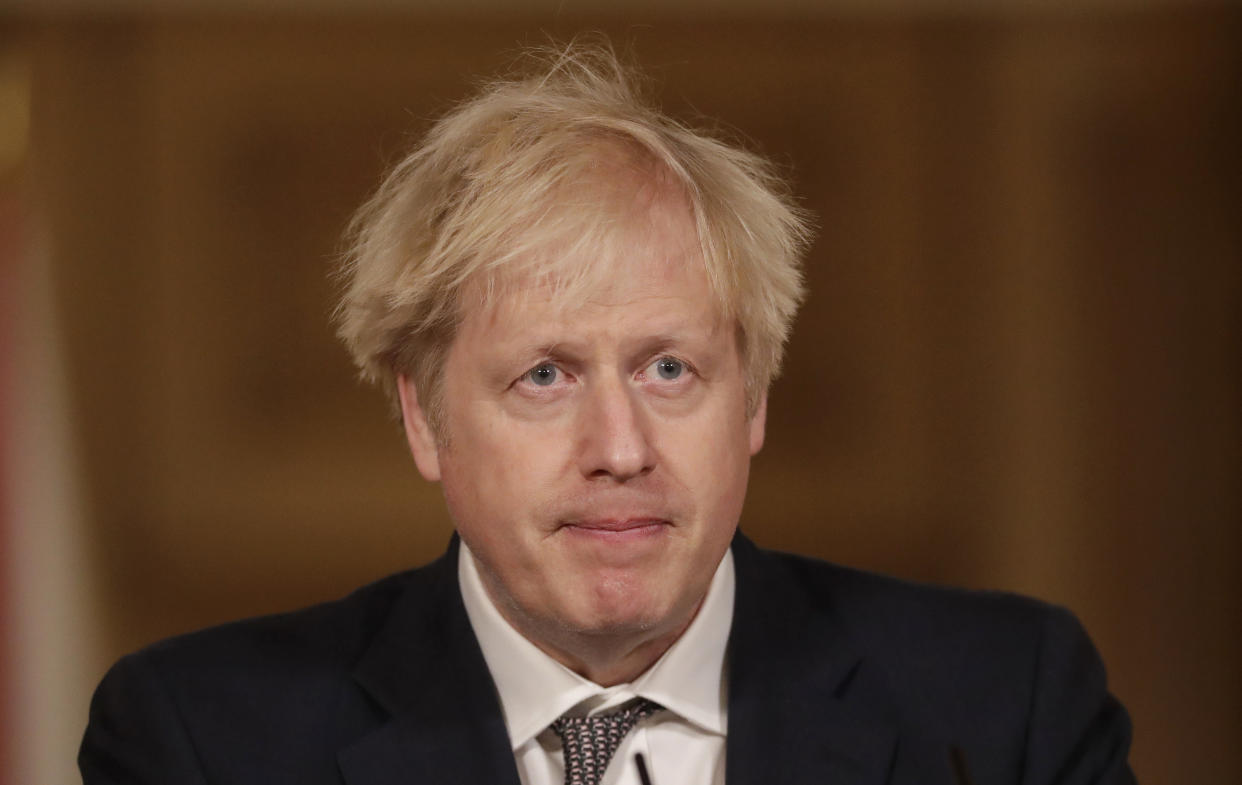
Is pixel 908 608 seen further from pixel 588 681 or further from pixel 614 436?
pixel 614 436

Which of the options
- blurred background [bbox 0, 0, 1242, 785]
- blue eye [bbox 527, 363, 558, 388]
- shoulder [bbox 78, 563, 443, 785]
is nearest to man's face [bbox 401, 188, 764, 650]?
blue eye [bbox 527, 363, 558, 388]

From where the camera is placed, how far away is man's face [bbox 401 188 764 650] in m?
1.43

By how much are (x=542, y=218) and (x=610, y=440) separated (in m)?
0.24

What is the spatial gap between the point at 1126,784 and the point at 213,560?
2028 mm

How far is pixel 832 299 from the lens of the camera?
3217mm

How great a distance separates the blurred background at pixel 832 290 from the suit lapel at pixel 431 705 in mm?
1507

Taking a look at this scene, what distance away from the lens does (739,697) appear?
5.19 feet

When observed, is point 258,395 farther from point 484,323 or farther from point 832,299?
point 484,323

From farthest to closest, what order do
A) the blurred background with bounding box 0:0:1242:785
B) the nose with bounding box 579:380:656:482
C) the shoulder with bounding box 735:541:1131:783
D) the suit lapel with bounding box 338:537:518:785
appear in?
the blurred background with bounding box 0:0:1242:785 < the shoulder with bounding box 735:541:1131:783 < the suit lapel with bounding box 338:537:518:785 < the nose with bounding box 579:380:656:482

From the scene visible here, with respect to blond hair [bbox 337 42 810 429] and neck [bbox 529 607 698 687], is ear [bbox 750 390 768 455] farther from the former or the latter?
neck [bbox 529 607 698 687]

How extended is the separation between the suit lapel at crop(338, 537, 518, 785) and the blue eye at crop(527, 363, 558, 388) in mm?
328

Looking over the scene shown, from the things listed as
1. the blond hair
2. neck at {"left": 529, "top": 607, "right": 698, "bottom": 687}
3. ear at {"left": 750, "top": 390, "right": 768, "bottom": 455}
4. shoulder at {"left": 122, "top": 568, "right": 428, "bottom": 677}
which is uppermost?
the blond hair


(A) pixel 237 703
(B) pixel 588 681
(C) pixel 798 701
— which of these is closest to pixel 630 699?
(B) pixel 588 681

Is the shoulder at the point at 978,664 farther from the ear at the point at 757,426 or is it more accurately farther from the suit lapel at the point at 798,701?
the ear at the point at 757,426
